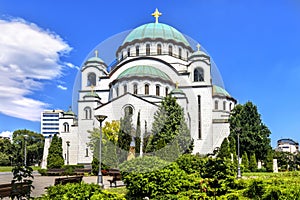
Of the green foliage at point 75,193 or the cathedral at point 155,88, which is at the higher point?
the cathedral at point 155,88

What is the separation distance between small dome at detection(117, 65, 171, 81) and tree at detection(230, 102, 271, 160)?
1024 centimetres

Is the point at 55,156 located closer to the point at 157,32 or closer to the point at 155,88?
the point at 155,88

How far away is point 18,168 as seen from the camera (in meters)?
7.24

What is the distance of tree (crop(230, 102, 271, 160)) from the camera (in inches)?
1522

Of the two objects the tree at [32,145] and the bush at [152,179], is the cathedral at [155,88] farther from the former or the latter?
the tree at [32,145]

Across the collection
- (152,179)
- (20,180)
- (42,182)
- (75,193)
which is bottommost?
(42,182)

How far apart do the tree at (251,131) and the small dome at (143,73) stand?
10.2 meters

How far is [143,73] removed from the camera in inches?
1228

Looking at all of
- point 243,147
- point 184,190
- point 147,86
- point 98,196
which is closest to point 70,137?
point 147,86

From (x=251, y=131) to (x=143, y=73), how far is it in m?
16.2

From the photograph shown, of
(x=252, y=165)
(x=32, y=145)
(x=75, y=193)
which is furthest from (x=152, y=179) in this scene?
(x=32, y=145)

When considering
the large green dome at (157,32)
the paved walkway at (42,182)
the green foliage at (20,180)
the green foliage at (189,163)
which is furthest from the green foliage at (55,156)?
the green foliage at (20,180)

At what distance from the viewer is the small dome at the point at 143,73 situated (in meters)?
29.4

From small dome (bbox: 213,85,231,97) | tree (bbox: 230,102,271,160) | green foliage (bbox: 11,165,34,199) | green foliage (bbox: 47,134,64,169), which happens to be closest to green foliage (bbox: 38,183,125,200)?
green foliage (bbox: 11,165,34,199)
